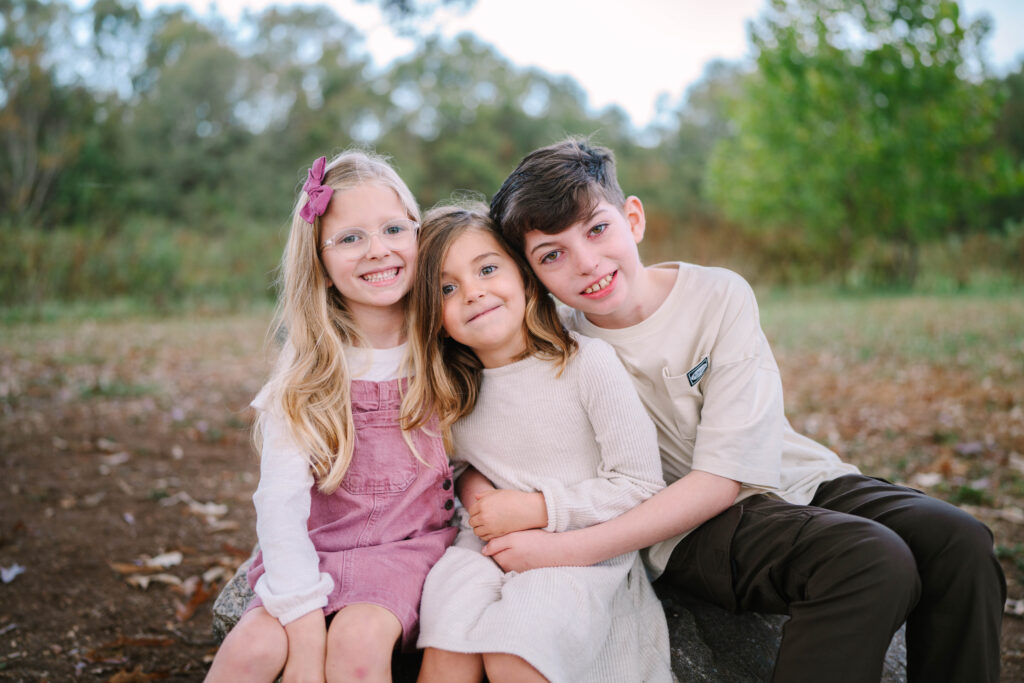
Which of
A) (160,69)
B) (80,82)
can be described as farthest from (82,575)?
(160,69)

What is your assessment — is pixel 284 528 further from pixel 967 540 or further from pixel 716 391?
pixel 967 540

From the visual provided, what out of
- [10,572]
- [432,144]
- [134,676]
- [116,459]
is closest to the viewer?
[134,676]

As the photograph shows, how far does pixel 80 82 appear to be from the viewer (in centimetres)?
2170

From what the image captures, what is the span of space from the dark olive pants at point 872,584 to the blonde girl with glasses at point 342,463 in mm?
962

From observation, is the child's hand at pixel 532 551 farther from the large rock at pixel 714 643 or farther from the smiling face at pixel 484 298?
the smiling face at pixel 484 298

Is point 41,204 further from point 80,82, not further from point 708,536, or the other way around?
point 708,536

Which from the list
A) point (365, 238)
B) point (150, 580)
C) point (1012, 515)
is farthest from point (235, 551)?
point (1012, 515)

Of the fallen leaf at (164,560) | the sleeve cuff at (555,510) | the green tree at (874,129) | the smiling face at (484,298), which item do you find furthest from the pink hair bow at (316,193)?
the green tree at (874,129)

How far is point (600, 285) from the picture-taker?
2.43m

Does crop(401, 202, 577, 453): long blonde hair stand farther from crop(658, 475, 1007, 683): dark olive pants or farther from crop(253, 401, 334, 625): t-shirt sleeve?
crop(658, 475, 1007, 683): dark olive pants

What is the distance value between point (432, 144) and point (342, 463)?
25.4m

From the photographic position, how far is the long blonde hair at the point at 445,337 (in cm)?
238

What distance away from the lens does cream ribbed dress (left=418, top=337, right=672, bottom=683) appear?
1886 millimetres

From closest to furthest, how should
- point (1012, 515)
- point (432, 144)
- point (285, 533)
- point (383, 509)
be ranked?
point (285, 533) → point (383, 509) → point (1012, 515) → point (432, 144)
